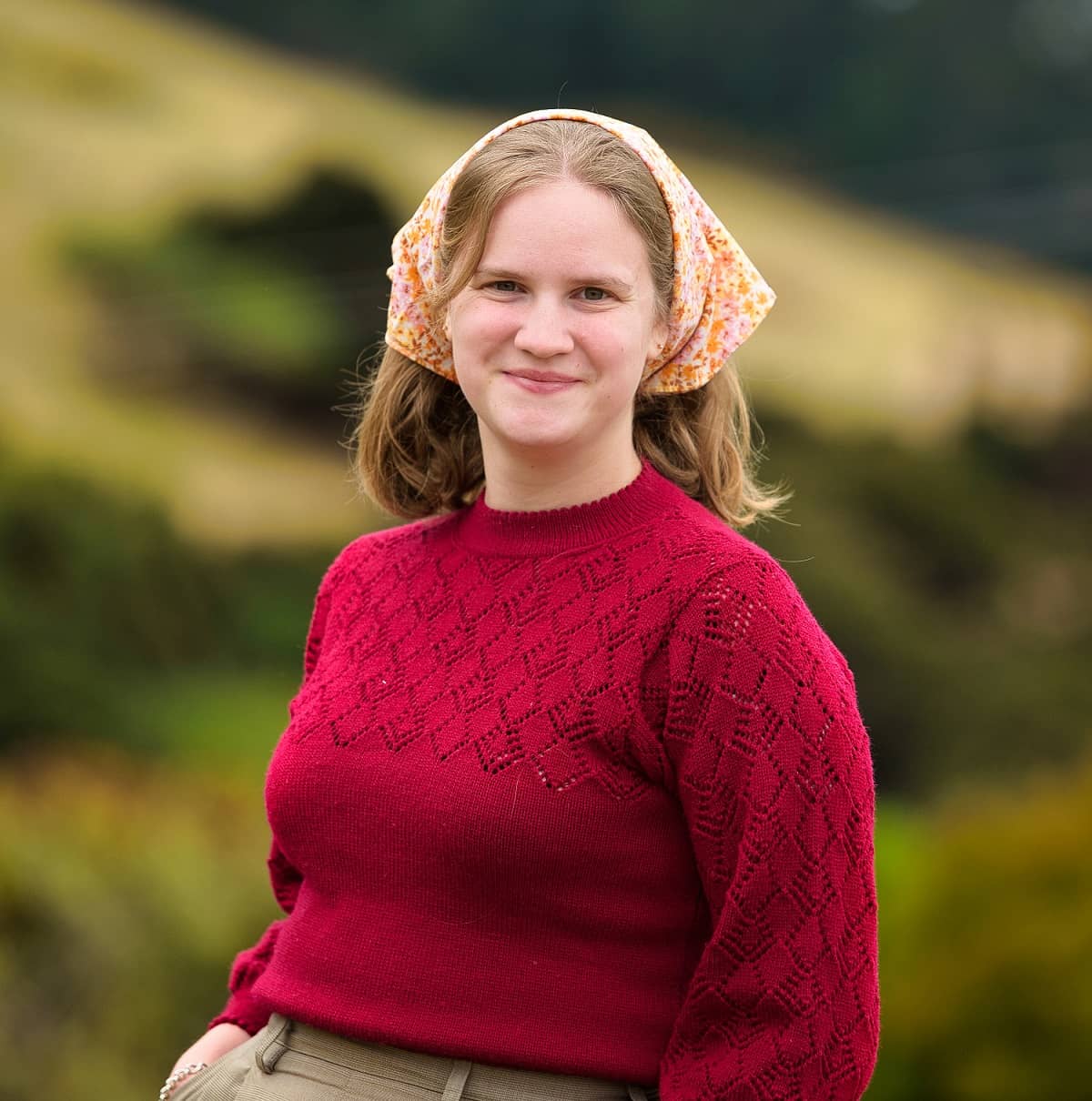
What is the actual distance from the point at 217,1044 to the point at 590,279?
1259 mm

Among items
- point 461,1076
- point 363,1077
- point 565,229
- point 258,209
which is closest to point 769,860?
point 461,1076

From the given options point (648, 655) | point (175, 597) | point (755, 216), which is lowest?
point (175, 597)

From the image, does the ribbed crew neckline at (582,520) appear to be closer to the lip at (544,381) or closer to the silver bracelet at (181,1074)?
the lip at (544,381)

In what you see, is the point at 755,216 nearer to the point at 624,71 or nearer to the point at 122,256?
the point at 624,71

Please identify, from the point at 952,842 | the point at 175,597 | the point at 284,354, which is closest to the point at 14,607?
the point at 175,597

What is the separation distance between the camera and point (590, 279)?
217cm

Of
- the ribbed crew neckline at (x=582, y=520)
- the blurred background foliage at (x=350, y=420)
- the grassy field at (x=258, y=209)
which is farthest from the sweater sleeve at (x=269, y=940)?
the grassy field at (x=258, y=209)

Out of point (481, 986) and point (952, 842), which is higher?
point (481, 986)

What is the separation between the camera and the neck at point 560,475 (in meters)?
2.33

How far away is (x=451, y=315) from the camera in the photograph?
2.30 m

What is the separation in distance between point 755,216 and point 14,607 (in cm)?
454

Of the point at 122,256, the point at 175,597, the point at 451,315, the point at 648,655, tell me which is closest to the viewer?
the point at 648,655

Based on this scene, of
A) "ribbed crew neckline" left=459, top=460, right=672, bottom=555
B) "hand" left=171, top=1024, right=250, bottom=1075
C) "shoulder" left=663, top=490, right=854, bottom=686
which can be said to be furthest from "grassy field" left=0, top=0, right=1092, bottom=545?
"shoulder" left=663, top=490, right=854, bottom=686

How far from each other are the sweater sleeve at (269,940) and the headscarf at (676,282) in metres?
0.45
